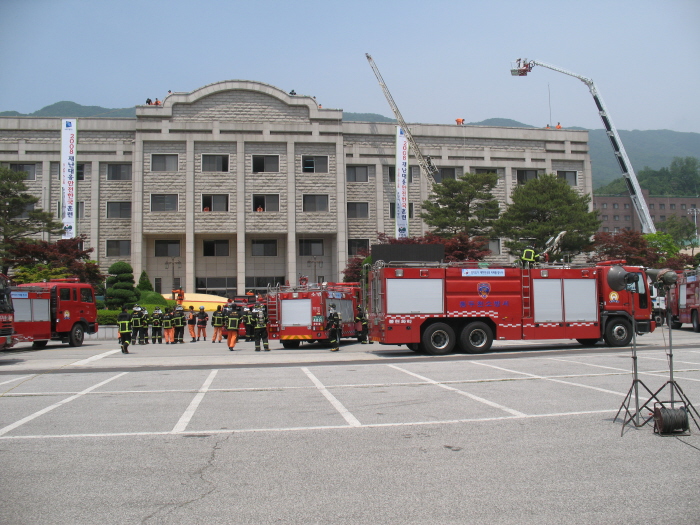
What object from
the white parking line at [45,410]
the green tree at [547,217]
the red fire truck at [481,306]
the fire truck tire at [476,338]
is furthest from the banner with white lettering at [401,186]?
the white parking line at [45,410]

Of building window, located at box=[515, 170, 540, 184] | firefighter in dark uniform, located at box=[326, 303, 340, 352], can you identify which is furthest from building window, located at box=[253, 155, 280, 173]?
firefighter in dark uniform, located at box=[326, 303, 340, 352]

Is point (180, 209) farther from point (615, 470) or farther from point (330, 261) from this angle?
point (615, 470)

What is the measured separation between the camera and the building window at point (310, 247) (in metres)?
58.2

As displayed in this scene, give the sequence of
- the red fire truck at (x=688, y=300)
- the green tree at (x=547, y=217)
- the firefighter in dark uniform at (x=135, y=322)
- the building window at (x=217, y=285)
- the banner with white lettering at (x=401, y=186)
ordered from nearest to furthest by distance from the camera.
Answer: the firefighter in dark uniform at (x=135, y=322) < the red fire truck at (x=688, y=300) < the green tree at (x=547, y=217) < the banner with white lettering at (x=401, y=186) < the building window at (x=217, y=285)

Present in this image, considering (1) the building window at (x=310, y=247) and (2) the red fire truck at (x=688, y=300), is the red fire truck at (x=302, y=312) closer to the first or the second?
(2) the red fire truck at (x=688, y=300)

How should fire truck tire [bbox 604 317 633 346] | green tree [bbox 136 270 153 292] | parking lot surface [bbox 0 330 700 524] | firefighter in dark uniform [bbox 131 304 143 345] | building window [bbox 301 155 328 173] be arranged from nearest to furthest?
parking lot surface [bbox 0 330 700 524] → fire truck tire [bbox 604 317 633 346] → firefighter in dark uniform [bbox 131 304 143 345] → green tree [bbox 136 270 153 292] → building window [bbox 301 155 328 173]

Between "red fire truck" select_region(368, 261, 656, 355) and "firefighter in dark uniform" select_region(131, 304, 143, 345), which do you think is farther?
"firefighter in dark uniform" select_region(131, 304, 143, 345)

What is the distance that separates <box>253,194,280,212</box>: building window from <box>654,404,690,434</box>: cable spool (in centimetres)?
4887

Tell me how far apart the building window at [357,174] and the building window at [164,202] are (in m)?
15.5

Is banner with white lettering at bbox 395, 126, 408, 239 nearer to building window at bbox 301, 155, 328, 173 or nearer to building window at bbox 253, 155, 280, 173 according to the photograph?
building window at bbox 301, 155, 328, 173

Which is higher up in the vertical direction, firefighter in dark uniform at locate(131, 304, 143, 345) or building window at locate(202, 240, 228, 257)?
building window at locate(202, 240, 228, 257)

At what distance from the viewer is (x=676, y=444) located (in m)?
7.39

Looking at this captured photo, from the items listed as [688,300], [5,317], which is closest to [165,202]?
[5,317]

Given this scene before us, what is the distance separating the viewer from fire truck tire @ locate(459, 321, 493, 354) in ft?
65.8
